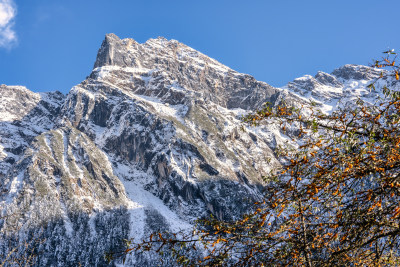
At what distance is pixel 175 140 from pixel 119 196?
127ft

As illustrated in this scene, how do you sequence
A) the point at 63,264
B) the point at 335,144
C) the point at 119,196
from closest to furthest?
the point at 335,144
the point at 63,264
the point at 119,196

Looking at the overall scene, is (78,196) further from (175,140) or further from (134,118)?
(134,118)

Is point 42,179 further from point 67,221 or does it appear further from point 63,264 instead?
point 63,264

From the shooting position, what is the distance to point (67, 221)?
12325 centimetres

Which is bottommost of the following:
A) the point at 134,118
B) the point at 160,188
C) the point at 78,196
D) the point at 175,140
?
the point at 78,196

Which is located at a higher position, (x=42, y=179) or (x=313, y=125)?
(x=42, y=179)

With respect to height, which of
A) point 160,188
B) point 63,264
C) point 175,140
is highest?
point 175,140

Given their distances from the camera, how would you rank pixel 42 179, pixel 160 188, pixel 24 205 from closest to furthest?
pixel 24 205
pixel 42 179
pixel 160 188

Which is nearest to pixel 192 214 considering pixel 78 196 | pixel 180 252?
pixel 78 196

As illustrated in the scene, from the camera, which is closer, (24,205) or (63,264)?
(63,264)

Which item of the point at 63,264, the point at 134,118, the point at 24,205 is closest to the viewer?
the point at 63,264

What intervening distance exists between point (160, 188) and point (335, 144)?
535 ft

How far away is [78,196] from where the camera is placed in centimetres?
13450

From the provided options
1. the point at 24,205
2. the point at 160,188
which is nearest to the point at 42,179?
the point at 24,205
